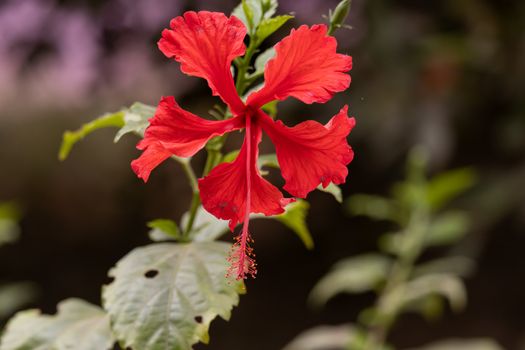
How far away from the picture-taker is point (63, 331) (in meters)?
0.90

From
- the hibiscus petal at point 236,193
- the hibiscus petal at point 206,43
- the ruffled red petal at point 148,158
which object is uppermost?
the hibiscus petal at point 206,43

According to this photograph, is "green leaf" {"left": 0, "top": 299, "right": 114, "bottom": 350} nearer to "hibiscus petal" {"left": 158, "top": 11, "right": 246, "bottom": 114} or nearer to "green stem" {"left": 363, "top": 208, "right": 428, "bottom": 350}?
"hibiscus petal" {"left": 158, "top": 11, "right": 246, "bottom": 114}

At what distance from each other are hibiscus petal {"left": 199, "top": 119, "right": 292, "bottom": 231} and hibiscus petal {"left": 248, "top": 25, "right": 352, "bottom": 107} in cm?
6

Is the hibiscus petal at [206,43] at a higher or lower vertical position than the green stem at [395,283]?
higher

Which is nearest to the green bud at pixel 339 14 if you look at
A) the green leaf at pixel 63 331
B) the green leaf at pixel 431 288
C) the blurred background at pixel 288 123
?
the green leaf at pixel 63 331

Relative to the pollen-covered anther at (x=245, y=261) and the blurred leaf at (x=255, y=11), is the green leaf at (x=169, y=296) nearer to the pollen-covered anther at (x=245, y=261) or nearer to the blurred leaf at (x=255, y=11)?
the pollen-covered anther at (x=245, y=261)

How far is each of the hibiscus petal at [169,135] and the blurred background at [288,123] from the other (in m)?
2.25

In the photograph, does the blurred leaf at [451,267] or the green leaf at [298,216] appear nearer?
the green leaf at [298,216]

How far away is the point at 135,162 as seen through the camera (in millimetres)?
610

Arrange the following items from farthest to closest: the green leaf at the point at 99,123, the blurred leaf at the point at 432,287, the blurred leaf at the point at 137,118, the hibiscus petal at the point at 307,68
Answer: the blurred leaf at the point at 432,287
the green leaf at the point at 99,123
the blurred leaf at the point at 137,118
the hibiscus petal at the point at 307,68

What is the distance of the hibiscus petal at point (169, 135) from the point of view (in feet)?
2.02

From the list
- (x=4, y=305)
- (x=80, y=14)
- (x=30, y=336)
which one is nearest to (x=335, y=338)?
(x=30, y=336)

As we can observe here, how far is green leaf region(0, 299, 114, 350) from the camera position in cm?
86

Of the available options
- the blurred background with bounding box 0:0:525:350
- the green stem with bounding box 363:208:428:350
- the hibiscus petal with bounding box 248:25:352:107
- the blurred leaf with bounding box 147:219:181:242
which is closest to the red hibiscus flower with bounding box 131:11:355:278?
the hibiscus petal with bounding box 248:25:352:107
